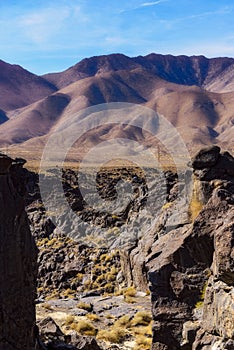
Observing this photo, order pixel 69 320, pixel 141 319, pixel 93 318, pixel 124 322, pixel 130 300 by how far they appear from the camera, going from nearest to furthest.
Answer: pixel 69 320 → pixel 141 319 → pixel 124 322 → pixel 93 318 → pixel 130 300

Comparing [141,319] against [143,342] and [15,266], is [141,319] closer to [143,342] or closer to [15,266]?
[143,342]

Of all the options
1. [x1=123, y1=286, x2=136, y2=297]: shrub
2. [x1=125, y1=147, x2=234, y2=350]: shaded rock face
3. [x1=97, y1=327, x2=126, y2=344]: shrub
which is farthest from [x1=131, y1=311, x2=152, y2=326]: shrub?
[x1=125, y1=147, x2=234, y2=350]: shaded rock face

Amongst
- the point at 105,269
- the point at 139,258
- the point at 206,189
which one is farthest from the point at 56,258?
the point at 206,189

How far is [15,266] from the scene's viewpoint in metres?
8.75

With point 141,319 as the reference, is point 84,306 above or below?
below

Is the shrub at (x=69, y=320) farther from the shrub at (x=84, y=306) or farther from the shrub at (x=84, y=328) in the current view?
the shrub at (x=84, y=306)

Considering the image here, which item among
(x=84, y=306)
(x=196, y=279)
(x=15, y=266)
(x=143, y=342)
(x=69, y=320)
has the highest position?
(x=15, y=266)

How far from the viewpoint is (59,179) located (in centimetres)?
5159

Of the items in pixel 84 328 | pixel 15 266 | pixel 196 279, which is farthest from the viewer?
pixel 84 328

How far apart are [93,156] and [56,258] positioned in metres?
118

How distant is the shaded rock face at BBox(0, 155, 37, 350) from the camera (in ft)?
27.9

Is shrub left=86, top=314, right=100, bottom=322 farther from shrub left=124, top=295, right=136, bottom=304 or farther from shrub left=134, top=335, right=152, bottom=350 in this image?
shrub left=134, top=335, right=152, bottom=350

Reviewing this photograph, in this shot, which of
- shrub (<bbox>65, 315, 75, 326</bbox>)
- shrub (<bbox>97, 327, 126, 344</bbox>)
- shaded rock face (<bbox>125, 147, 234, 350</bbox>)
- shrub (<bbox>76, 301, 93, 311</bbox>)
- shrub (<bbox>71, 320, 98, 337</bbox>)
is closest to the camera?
shaded rock face (<bbox>125, 147, 234, 350</bbox>)

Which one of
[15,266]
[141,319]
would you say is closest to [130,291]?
[141,319]
